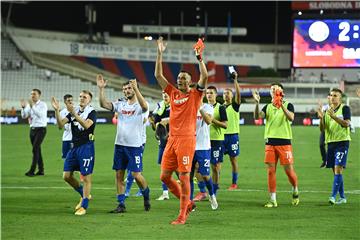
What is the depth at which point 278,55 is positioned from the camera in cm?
6900

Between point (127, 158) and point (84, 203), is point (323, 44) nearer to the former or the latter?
point (127, 158)

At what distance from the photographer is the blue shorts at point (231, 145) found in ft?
59.0

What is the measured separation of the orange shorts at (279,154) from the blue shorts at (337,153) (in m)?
0.87

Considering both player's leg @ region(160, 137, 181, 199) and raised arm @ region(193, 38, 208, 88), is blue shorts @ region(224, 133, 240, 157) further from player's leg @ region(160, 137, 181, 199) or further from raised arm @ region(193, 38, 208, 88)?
raised arm @ region(193, 38, 208, 88)

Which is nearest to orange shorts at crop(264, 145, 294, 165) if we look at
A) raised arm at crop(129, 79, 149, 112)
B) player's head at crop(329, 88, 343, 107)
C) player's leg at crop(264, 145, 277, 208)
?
player's leg at crop(264, 145, 277, 208)

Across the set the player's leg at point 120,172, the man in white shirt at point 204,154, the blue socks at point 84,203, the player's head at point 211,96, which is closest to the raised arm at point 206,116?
the man in white shirt at point 204,154

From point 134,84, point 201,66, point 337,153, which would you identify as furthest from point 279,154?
Result: point 201,66

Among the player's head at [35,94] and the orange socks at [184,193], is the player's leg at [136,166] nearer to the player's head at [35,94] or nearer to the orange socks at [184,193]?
the orange socks at [184,193]

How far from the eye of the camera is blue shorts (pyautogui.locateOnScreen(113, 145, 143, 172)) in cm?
1345

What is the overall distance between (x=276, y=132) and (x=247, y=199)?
172cm

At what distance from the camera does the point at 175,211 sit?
13.5 metres

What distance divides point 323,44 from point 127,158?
1973 centimetres

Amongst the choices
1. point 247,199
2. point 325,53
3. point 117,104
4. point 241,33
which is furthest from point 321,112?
point 241,33

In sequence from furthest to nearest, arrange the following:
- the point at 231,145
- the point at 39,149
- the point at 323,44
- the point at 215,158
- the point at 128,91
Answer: the point at 323,44 → the point at 39,149 → the point at 231,145 → the point at 215,158 → the point at 128,91
